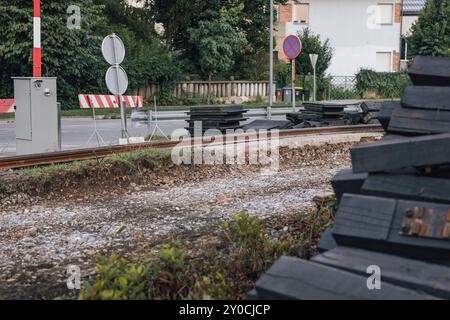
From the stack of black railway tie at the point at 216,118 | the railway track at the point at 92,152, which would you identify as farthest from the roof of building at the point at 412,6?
the railway track at the point at 92,152

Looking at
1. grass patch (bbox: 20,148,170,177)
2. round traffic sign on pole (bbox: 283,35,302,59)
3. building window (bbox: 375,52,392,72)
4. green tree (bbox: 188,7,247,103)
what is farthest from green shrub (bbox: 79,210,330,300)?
building window (bbox: 375,52,392,72)

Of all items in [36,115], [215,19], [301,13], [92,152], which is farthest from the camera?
[301,13]

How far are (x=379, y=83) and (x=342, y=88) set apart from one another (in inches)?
101

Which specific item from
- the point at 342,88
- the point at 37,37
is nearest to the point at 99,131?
the point at 37,37

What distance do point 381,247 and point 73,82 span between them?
94.3 ft

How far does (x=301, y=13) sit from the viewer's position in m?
51.1

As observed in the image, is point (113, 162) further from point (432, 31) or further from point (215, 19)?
point (432, 31)

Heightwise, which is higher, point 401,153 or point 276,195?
point 401,153

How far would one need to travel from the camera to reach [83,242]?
20.9 feet

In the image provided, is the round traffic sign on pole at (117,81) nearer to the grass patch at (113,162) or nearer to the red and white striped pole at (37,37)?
the red and white striped pole at (37,37)

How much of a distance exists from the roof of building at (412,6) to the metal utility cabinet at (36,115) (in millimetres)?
45254

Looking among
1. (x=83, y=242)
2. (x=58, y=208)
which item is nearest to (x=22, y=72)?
(x=58, y=208)

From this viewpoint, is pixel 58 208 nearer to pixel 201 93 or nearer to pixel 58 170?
pixel 58 170

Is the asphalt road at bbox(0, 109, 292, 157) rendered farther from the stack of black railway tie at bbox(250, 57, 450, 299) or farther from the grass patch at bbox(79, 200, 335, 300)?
the stack of black railway tie at bbox(250, 57, 450, 299)
